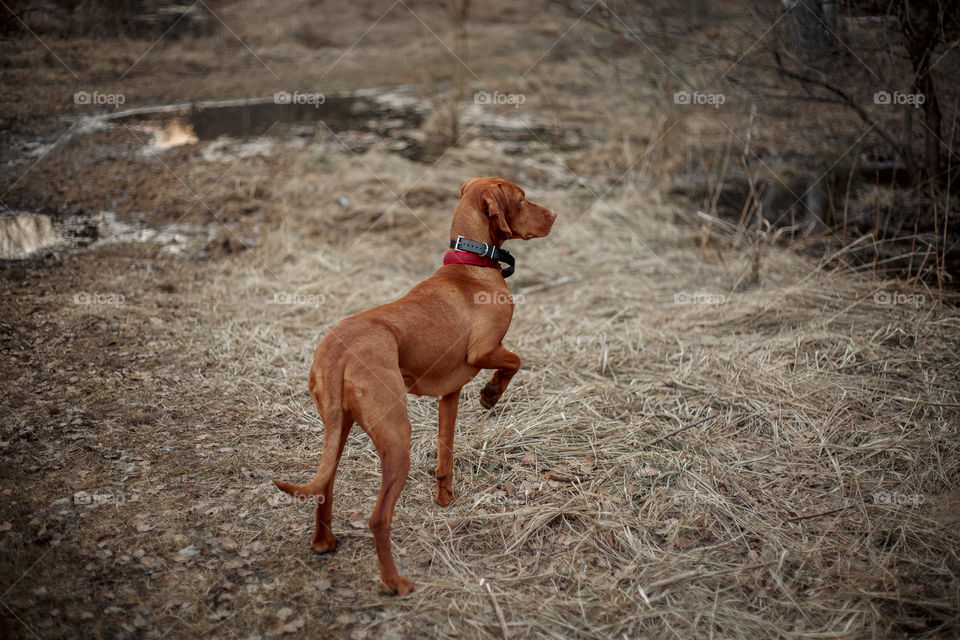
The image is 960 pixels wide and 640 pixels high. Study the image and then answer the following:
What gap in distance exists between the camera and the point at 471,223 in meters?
3.56

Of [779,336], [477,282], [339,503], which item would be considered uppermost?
[477,282]

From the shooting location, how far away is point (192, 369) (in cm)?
480

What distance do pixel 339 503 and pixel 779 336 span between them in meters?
3.77

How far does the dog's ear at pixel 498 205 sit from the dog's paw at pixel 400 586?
1.88 metres

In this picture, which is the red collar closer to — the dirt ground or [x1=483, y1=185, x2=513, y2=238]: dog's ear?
[x1=483, y1=185, x2=513, y2=238]: dog's ear

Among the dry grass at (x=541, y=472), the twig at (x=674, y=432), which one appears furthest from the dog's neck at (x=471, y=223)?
the twig at (x=674, y=432)

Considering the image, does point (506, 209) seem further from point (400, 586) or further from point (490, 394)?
point (400, 586)

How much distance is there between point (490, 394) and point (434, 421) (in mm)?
843

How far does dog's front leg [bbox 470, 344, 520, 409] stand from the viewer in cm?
338

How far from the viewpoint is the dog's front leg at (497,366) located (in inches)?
133

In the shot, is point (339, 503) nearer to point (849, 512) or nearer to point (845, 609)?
point (845, 609)

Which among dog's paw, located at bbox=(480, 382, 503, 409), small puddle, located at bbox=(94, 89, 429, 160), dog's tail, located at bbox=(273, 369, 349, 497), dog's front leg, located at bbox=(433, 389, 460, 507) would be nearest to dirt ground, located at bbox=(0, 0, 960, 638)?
dog's front leg, located at bbox=(433, 389, 460, 507)

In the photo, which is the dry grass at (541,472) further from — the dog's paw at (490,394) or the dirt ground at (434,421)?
the dog's paw at (490,394)

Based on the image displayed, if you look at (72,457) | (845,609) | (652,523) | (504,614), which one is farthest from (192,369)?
(845,609)
